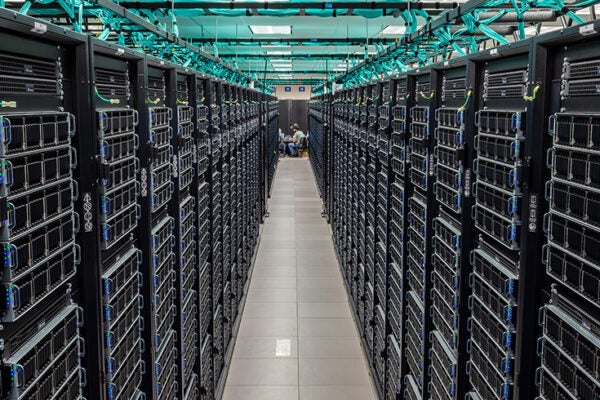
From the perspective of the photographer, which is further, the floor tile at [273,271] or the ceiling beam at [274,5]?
the floor tile at [273,271]

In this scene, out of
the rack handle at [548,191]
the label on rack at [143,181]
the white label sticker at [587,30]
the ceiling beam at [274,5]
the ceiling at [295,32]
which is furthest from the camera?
the ceiling at [295,32]

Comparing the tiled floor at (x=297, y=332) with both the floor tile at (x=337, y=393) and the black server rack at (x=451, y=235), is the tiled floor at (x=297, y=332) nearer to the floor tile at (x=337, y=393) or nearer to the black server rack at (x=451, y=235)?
the floor tile at (x=337, y=393)

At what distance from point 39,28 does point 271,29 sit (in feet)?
36.5

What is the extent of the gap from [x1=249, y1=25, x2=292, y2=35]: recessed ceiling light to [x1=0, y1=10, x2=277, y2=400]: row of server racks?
7.53 meters

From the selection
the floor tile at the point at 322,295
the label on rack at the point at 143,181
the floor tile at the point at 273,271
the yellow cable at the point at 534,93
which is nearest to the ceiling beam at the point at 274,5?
the floor tile at the point at 322,295

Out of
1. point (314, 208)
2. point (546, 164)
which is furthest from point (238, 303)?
point (314, 208)

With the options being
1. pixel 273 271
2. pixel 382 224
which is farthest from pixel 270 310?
pixel 382 224

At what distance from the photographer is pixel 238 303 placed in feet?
27.3

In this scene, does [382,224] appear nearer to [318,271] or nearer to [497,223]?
[497,223]

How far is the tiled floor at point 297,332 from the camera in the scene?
6332 millimetres

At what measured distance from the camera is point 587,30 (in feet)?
6.31

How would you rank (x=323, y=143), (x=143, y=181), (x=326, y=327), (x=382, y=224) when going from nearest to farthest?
(x=143, y=181), (x=382, y=224), (x=326, y=327), (x=323, y=143)

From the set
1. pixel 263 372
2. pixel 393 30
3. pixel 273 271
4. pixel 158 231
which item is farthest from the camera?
pixel 393 30

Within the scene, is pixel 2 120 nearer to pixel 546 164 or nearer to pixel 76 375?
pixel 76 375
